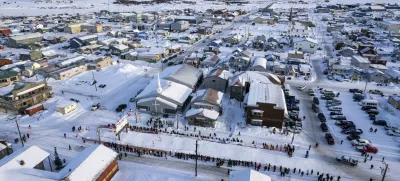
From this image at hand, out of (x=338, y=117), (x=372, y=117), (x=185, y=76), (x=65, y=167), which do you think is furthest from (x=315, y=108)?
(x=65, y=167)

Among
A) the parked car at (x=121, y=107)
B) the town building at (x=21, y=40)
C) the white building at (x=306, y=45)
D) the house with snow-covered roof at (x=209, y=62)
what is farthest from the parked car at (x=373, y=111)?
the town building at (x=21, y=40)

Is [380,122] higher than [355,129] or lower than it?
higher

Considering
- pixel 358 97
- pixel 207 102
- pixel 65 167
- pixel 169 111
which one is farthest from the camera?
pixel 358 97

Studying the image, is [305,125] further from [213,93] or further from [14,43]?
[14,43]

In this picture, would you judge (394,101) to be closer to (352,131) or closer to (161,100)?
(352,131)

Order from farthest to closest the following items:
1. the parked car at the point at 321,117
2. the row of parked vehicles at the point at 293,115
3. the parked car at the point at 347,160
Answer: the parked car at the point at 321,117, the row of parked vehicles at the point at 293,115, the parked car at the point at 347,160

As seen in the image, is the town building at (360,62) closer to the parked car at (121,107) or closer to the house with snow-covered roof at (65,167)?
the parked car at (121,107)
